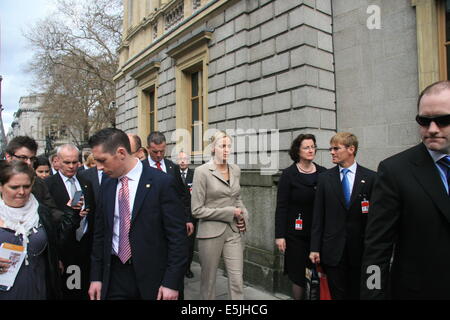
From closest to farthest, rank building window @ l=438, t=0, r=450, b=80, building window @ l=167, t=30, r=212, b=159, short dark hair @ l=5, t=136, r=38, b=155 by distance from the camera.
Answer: short dark hair @ l=5, t=136, r=38, b=155 < building window @ l=438, t=0, r=450, b=80 < building window @ l=167, t=30, r=212, b=159

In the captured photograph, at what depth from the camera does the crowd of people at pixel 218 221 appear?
1944mm

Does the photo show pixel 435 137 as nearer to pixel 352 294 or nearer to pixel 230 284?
pixel 352 294

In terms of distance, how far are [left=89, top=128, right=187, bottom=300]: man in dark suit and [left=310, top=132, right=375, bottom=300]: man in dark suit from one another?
156 cm

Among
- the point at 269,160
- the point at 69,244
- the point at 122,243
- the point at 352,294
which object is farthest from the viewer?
the point at 269,160

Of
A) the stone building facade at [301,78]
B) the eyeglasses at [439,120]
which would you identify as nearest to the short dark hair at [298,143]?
the stone building facade at [301,78]

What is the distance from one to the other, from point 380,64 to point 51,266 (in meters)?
5.52

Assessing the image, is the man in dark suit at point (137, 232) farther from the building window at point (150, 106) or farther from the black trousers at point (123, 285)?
the building window at point (150, 106)

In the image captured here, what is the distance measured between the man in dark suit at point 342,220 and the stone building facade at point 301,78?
2150 mm

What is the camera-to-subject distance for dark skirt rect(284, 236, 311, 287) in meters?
3.85

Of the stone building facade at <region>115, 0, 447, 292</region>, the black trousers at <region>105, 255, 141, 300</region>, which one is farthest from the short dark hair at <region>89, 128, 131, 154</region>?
the stone building facade at <region>115, 0, 447, 292</region>

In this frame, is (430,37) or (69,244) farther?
(430,37)

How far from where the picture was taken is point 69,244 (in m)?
3.59

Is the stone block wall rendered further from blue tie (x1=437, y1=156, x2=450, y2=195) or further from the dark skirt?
blue tie (x1=437, y1=156, x2=450, y2=195)
